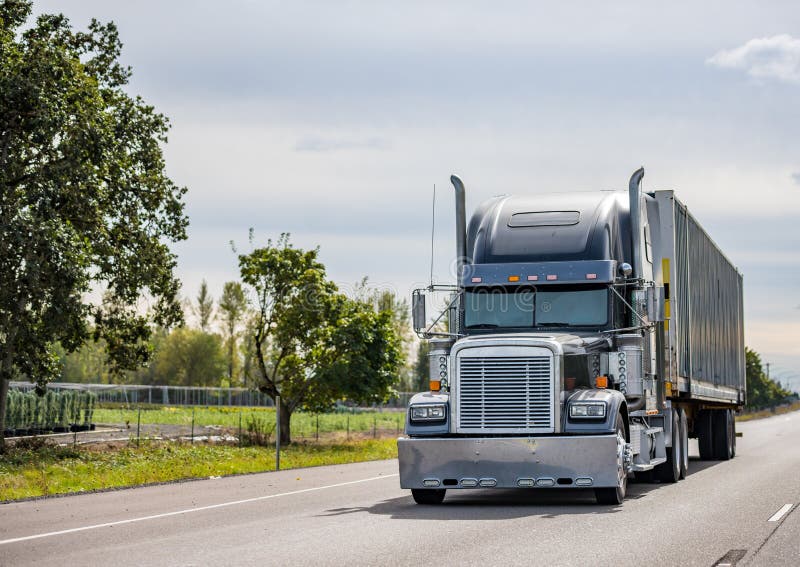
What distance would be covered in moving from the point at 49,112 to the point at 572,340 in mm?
15619

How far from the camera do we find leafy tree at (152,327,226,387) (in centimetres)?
11125

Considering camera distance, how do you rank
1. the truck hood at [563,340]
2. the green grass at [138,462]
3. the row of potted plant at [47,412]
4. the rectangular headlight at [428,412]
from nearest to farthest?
the truck hood at [563,340] < the rectangular headlight at [428,412] < the green grass at [138,462] < the row of potted plant at [47,412]

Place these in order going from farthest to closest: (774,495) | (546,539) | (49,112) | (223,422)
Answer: (223,422) < (49,112) < (774,495) < (546,539)

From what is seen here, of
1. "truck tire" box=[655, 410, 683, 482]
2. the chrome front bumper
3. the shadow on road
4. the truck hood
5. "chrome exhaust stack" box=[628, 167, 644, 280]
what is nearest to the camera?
the shadow on road

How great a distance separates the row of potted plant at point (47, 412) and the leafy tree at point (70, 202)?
9.21 feet

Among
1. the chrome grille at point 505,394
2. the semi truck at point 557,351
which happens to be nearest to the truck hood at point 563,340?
the semi truck at point 557,351

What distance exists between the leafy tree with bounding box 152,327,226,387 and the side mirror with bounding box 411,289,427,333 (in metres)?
97.6

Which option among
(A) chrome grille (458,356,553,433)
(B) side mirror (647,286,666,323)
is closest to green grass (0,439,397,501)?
(A) chrome grille (458,356,553,433)

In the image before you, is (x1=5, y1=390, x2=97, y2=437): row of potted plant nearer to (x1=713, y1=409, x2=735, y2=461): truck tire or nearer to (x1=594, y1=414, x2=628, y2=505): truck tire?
(x1=713, y1=409, x2=735, y2=461): truck tire

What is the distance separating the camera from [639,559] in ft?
31.9

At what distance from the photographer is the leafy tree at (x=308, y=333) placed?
37719mm

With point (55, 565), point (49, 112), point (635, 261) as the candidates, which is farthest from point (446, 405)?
point (49, 112)

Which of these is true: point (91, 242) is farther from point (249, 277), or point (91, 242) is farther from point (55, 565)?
point (55, 565)

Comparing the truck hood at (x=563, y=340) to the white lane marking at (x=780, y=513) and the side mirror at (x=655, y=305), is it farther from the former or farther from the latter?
the white lane marking at (x=780, y=513)
